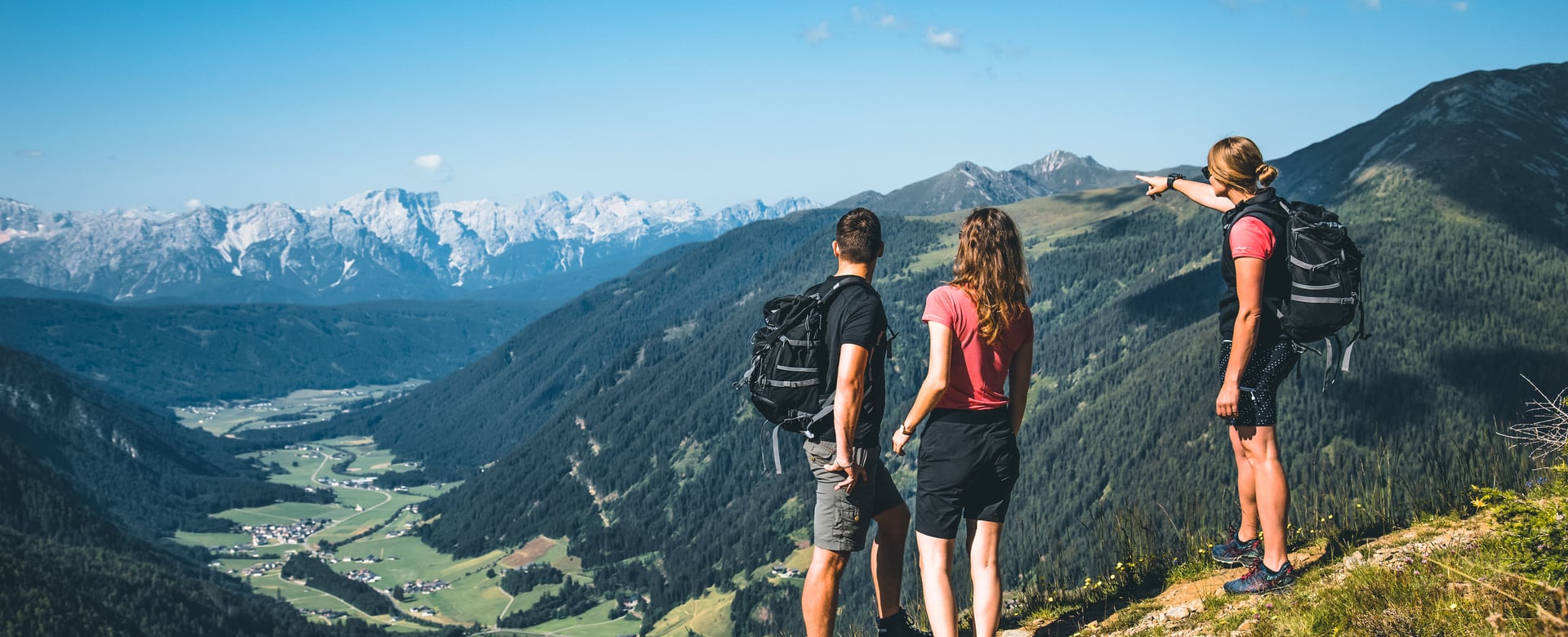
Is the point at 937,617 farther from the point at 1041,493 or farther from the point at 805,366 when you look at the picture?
the point at 1041,493

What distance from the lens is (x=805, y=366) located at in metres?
8.42

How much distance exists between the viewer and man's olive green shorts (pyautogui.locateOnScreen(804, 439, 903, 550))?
27.6ft

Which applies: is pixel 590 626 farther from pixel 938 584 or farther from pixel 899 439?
pixel 899 439

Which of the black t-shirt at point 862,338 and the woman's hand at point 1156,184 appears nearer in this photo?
the black t-shirt at point 862,338

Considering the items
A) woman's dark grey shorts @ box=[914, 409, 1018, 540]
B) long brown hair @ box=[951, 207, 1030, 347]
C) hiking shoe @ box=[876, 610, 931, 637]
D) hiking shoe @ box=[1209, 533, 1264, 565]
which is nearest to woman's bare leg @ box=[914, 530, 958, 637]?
woman's dark grey shorts @ box=[914, 409, 1018, 540]

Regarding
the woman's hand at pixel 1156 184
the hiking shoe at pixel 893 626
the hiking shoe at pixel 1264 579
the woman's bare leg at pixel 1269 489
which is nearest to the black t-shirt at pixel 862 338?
the hiking shoe at pixel 893 626

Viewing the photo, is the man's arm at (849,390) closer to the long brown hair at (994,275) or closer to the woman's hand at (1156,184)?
the long brown hair at (994,275)

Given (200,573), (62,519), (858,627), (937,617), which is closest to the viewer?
(937,617)

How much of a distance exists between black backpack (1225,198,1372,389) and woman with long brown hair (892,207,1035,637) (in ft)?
7.91

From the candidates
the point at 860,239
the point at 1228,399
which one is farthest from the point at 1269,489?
the point at 860,239

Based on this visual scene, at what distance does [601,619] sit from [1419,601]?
180m

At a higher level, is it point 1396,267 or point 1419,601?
point 1419,601

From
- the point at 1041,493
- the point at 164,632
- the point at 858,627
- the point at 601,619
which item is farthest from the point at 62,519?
the point at 858,627

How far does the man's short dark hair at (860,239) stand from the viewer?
8375mm
